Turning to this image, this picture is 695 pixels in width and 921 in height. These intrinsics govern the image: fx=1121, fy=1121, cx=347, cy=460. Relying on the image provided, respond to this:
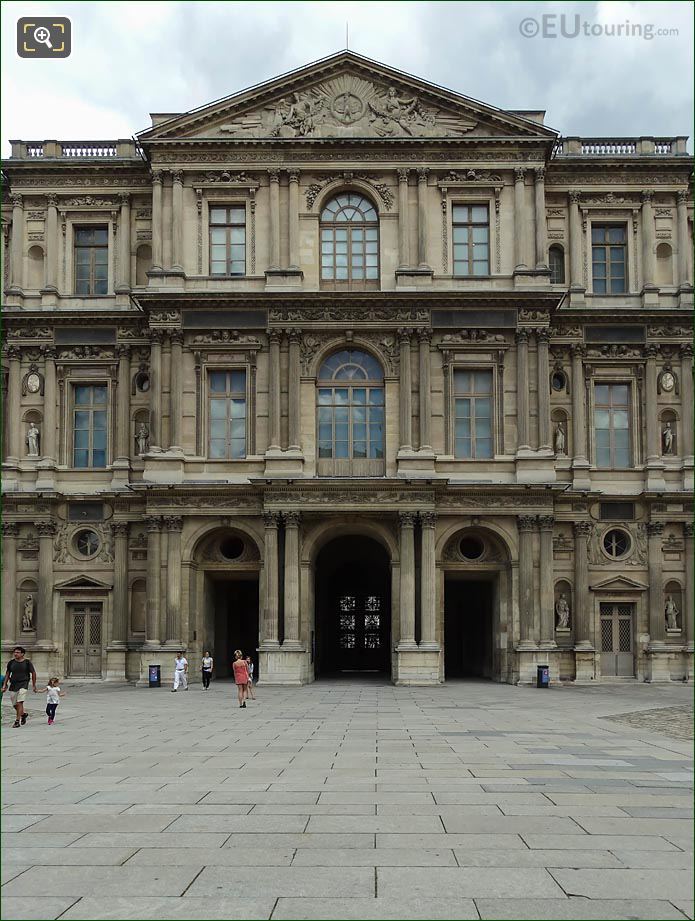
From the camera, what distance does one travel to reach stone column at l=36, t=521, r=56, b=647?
44.9 meters

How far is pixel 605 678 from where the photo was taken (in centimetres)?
4475

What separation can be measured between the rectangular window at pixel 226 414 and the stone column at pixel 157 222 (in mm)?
4920

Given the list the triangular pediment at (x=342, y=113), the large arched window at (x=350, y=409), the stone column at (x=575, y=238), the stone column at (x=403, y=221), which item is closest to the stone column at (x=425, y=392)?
the large arched window at (x=350, y=409)

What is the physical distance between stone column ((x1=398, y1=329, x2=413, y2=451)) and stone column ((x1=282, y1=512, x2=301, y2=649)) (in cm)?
506

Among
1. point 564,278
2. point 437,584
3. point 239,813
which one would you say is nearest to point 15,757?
point 239,813

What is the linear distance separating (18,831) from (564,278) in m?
38.2

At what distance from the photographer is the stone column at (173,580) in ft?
140

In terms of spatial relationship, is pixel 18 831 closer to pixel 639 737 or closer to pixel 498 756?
pixel 498 756

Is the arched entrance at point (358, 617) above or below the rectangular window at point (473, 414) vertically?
below

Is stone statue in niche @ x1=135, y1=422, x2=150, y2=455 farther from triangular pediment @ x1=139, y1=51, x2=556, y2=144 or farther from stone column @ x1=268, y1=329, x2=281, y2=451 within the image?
triangular pediment @ x1=139, y1=51, x2=556, y2=144

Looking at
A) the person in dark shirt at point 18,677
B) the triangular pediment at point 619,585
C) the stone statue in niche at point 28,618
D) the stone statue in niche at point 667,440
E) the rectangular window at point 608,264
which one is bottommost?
the person in dark shirt at point 18,677

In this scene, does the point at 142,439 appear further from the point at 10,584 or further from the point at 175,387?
the point at 10,584

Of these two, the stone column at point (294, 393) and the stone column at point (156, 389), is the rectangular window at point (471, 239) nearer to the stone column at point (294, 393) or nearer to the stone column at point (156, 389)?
the stone column at point (294, 393)

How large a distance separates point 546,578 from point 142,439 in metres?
17.1
